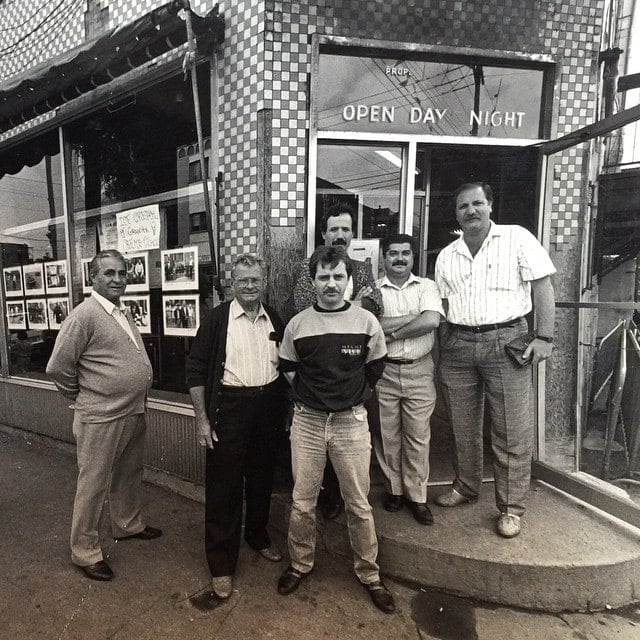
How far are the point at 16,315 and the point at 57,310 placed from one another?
0.98 meters

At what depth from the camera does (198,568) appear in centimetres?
291

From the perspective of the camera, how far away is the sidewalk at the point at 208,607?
2.37 metres

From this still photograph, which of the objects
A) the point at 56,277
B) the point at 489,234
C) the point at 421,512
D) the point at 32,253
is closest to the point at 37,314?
the point at 56,277

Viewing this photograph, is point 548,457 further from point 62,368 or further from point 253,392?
point 62,368

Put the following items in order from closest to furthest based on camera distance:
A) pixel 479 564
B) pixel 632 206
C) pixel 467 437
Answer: pixel 479 564 → pixel 467 437 → pixel 632 206

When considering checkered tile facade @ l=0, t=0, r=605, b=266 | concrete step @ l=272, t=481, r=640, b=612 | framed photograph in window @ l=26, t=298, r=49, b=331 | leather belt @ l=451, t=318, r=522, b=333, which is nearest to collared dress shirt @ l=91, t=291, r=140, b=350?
checkered tile facade @ l=0, t=0, r=605, b=266

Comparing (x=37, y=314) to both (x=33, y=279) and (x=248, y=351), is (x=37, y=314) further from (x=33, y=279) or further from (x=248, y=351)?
(x=248, y=351)

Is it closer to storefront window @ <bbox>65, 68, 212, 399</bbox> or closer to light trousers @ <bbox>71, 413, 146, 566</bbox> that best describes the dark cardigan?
light trousers @ <bbox>71, 413, 146, 566</bbox>

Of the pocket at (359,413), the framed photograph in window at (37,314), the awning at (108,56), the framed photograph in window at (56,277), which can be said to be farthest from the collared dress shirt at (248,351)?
the framed photograph in window at (37,314)

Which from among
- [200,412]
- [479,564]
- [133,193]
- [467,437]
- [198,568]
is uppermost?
[133,193]

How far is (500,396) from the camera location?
9.40 ft

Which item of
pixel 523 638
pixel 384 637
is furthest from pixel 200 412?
pixel 523 638

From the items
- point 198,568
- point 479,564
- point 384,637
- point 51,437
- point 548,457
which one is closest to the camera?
point 384,637

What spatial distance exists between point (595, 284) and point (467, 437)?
1.97 metres
